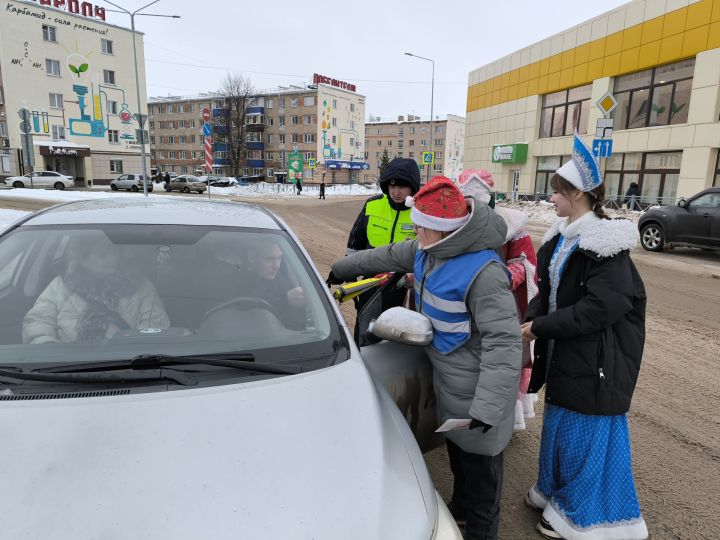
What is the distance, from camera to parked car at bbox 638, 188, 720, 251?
10.6 meters

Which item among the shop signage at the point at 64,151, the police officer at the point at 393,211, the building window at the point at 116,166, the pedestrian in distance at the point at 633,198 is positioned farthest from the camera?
the building window at the point at 116,166

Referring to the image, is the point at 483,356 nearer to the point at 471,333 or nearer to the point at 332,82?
the point at 471,333

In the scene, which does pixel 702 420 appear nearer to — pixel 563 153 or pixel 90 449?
pixel 90 449

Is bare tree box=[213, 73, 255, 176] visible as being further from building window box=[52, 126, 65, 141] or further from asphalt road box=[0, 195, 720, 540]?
asphalt road box=[0, 195, 720, 540]

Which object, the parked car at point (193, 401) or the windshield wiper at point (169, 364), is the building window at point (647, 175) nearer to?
the parked car at point (193, 401)

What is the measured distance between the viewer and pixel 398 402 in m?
2.18

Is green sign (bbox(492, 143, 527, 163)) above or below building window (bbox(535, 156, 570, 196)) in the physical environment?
above

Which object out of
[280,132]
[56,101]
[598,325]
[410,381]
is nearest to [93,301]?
[410,381]

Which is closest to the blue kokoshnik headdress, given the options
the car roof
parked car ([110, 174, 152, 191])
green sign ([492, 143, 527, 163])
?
the car roof

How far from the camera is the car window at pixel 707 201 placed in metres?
10.6

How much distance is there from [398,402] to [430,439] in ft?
1.18

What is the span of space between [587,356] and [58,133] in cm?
4931

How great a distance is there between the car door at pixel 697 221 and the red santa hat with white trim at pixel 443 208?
1117cm

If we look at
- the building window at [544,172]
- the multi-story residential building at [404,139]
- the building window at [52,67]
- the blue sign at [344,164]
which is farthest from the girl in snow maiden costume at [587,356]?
the multi-story residential building at [404,139]
